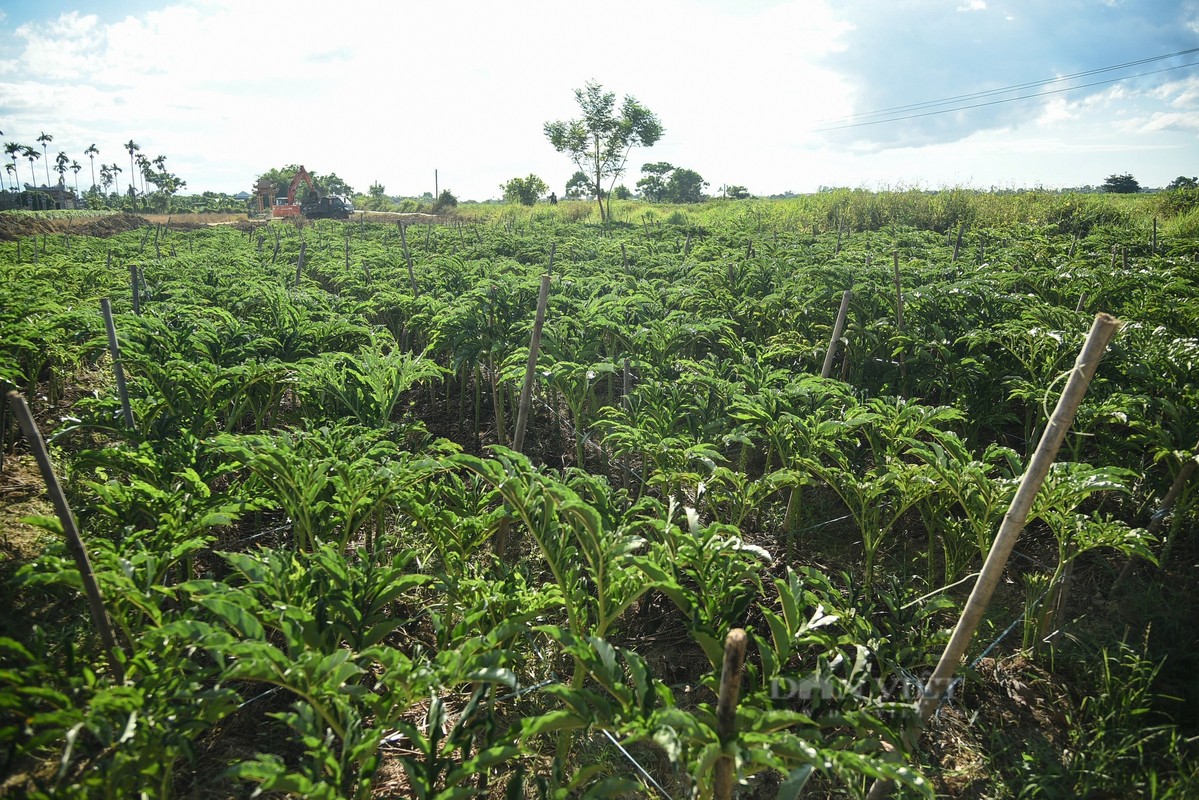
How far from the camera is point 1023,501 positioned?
190cm

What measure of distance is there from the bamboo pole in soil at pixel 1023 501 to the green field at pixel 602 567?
0.64 feet

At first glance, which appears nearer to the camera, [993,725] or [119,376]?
[993,725]

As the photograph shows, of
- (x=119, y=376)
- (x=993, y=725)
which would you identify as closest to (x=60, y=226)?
(x=119, y=376)

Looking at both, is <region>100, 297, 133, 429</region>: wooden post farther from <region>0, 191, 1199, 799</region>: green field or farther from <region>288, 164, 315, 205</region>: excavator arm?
<region>288, 164, 315, 205</region>: excavator arm

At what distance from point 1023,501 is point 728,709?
1140mm

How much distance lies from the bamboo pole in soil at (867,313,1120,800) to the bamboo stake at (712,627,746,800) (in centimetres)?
69

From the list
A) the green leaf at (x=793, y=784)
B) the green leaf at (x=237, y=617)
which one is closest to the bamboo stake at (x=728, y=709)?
the green leaf at (x=793, y=784)

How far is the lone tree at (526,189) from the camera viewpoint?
151 feet

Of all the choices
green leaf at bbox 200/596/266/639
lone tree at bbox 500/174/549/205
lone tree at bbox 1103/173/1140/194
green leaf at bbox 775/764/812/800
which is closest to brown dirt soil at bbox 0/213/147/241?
lone tree at bbox 500/174/549/205

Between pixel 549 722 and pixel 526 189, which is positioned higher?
pixel 526 189

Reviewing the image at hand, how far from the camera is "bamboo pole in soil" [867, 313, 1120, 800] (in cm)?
176

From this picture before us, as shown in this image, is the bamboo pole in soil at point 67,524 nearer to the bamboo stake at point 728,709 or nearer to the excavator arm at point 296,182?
the bamboo stake at point 728,709

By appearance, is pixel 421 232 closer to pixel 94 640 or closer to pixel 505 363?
pixel 505 363

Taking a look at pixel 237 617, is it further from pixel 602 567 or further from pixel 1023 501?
pixel 1023 501
